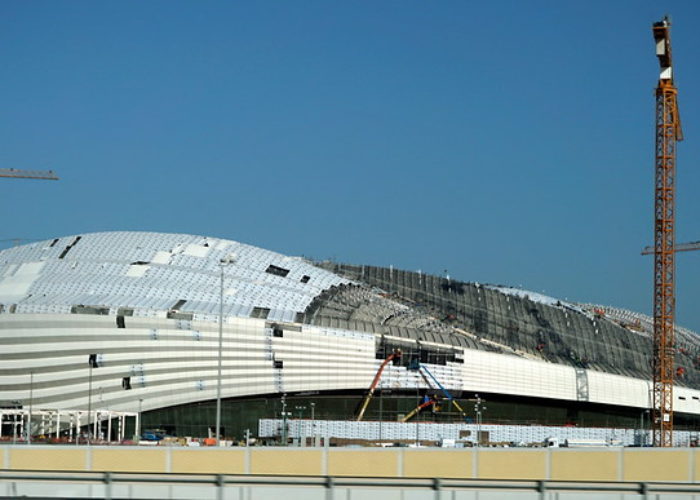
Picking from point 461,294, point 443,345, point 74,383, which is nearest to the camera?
point 74,383

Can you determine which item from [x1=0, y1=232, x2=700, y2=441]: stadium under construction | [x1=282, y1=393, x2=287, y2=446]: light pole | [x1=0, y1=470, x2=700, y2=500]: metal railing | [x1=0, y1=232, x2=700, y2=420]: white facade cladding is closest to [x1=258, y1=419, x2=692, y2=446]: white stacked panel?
[x1=282, y1=393, x2=287, y2=446]: light pole

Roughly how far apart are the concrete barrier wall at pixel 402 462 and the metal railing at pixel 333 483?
971 cm

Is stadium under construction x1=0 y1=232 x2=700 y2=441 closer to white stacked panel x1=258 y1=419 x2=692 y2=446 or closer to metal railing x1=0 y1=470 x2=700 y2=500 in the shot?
white stacked panel x1=258 y1=419 x2=692 y2=446

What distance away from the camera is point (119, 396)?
111 m

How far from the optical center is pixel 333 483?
35594 mm

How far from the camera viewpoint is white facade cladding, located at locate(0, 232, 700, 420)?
11162cm

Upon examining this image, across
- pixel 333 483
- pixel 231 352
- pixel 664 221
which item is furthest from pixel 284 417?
pixel 333 483

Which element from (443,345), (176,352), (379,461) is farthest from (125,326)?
(379,461)

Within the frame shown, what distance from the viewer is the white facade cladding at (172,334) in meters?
112

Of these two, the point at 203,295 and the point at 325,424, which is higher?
the point at 203,295

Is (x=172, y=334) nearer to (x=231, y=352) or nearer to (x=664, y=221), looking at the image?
(x=231, y=352)

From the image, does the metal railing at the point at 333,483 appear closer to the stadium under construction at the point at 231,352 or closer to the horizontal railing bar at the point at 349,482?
the horizontal railing bar at the point at 349,482

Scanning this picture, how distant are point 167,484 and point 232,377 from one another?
7676 centimetres

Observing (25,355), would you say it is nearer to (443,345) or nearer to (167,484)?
(443,345)
